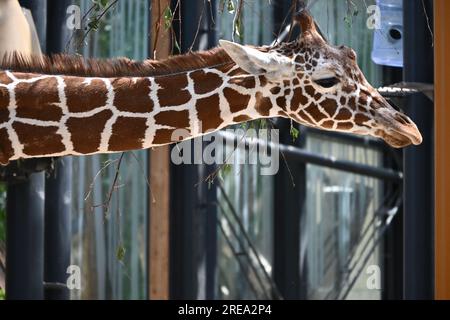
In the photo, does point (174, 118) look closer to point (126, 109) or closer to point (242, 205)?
point (126, 109)

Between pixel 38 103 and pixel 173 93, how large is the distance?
2.32ft

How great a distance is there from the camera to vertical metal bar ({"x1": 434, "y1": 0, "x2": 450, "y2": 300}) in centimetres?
793

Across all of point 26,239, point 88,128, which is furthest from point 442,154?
point 26,239

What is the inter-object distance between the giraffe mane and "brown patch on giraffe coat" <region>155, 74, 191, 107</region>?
0.10 m

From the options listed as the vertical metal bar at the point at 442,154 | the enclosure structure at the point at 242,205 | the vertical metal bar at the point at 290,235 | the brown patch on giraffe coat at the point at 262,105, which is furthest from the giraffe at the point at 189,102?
the vertical metal bar at the point at 290,235

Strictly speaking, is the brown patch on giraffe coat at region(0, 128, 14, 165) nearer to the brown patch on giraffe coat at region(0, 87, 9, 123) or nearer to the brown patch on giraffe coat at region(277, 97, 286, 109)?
the brown patch on giraffe coat at region(0, 87, 9, 123)

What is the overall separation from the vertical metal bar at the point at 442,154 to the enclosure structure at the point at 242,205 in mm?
85

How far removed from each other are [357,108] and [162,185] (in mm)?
5826

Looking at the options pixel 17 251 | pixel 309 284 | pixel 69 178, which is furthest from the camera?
pixel 309 284

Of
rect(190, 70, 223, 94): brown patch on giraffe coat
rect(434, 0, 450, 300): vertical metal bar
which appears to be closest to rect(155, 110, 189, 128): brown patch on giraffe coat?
rect(190, 70, 223, 94): brown patch on giraffe coat

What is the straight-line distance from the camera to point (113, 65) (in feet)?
20.3
